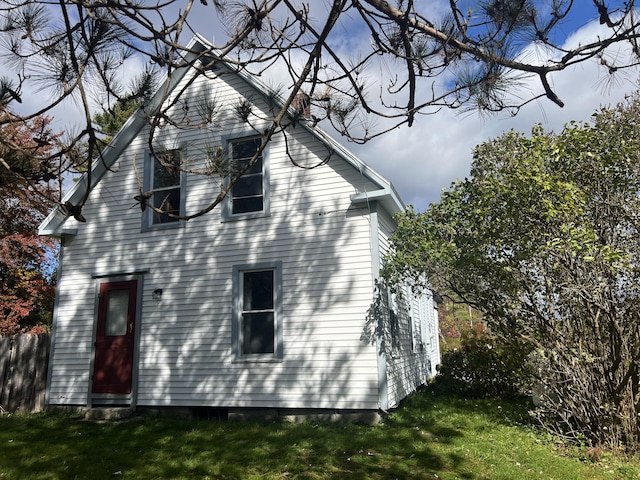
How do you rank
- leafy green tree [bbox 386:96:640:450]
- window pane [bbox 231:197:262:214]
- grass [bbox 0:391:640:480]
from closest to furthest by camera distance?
grass [bbox 0:391:640:480]
leafy green tree [bbox 386:96:640:450]
window pane [bbox 231:197:262:214]

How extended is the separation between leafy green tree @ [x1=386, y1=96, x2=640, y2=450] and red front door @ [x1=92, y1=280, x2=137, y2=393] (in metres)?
6.62

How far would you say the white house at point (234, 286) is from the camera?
28.3 ft

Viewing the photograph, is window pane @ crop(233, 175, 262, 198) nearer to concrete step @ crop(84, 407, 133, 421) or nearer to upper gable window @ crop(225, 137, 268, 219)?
upper gable window @ crop(225, 137, 268, 219)

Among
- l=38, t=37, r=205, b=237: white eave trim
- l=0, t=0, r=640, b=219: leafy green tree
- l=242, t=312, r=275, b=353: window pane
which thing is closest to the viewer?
l=0, t=0, r=640, b=219: leafy green tree

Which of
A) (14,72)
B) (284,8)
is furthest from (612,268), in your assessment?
(14,72)

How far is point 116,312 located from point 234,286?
2.83 meters

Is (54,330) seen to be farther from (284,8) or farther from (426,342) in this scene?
(426,342)

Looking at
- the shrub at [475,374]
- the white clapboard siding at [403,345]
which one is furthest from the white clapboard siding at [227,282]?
the shrub at [475,374]

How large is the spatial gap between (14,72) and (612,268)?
7.03 m

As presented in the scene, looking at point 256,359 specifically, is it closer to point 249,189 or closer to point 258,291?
point 258,291

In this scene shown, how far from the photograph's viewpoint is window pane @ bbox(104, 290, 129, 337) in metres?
10.1

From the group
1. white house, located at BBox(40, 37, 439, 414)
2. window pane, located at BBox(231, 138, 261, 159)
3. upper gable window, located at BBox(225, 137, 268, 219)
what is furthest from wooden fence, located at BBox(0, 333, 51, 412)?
window pane, located at BBox(231, 138, 261, 159)

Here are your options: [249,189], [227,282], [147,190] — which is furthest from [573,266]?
[147,190]

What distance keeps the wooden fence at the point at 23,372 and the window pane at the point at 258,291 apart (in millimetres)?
4780
